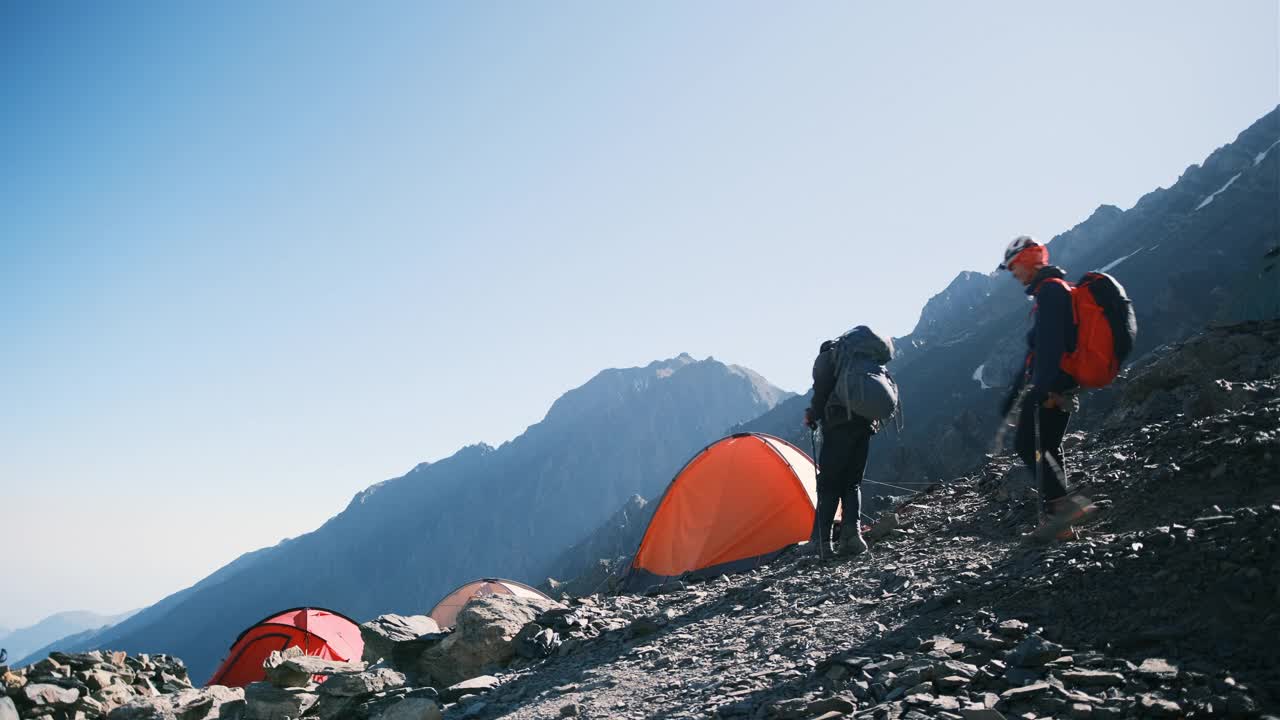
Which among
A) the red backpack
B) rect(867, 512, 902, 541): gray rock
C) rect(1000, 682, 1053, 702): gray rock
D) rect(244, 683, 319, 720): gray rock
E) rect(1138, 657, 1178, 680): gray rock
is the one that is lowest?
rect(867, 512, 902, 541): gray rock

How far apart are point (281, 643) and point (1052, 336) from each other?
15424 millimetres

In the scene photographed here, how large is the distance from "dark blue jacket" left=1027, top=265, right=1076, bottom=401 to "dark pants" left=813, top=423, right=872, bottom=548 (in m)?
2.03

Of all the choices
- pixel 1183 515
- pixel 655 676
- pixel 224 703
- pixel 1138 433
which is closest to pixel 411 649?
pixel 224 703

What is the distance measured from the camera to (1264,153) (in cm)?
9706

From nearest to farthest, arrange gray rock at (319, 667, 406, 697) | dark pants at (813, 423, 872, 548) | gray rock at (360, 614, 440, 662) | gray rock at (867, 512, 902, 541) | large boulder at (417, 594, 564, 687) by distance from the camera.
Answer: gray rock at (319, 667, 406, 697), large boulder at (417, 594, 564, 687), gray rock at (360, 614, 440, 662), dark pants at (813, 423, 872, 548), gray rock at (867, 512, 902, 541)

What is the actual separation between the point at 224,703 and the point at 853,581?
696 centimetres

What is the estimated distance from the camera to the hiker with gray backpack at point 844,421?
23.0 ft

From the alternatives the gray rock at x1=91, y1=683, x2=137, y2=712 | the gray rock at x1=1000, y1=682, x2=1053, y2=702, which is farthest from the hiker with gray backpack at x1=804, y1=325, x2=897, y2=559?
the gray rock at x1=91, y1=683, x2=137, y2=712

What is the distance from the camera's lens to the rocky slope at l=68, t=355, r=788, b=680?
6427 inches

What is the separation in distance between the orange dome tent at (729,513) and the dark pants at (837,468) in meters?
2.11

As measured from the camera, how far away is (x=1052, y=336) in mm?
5332

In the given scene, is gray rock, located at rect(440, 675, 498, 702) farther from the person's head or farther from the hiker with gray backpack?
the person's head

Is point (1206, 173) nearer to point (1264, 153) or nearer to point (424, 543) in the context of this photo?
point (1264, 153)

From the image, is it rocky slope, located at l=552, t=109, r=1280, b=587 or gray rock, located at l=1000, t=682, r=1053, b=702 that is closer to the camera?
gray rock, located at l=1000, t=682, r=1053, b=702
